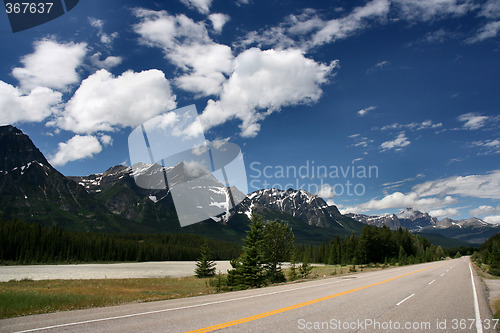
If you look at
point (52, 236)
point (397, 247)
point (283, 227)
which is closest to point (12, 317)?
point (283, 227)

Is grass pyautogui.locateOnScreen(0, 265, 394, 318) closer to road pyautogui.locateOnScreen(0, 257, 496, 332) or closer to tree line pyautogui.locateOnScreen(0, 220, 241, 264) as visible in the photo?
road pyautogui.locateOnScreen(0, 257, 496, 332)

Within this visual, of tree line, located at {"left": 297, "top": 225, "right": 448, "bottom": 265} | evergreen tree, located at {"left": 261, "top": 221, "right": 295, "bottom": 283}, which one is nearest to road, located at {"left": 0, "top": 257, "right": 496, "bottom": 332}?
evergreen tree, located at {"left": 261, "top": 221, "right": 295, "bottom": 283}

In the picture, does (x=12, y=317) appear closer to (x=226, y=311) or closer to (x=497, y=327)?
(x=226, y=311)

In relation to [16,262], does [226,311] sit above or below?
above

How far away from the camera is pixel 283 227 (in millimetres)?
43281

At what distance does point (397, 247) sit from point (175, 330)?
113m

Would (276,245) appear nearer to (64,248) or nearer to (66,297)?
(66,297)

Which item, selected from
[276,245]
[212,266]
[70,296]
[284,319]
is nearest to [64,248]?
[212,266]

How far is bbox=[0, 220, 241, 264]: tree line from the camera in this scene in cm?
11131

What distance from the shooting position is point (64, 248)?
127m

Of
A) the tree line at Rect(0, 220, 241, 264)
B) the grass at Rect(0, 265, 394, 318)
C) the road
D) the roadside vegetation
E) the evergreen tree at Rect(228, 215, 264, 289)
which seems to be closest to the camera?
the road

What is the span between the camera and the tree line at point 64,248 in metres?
111

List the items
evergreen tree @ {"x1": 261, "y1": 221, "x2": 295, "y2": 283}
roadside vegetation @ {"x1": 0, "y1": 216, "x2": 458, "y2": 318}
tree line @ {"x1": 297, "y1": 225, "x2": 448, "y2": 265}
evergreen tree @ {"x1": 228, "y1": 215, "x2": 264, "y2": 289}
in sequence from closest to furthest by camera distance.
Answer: roadside vegetation @ {"x1": 0, "y1": 216, "x2": 458, "y2": 318} < evergreen tree @ {"x1": 228, "y1": 215, "x2": 264, "y2": 289} < evergreen tree @ {"x1": 261, "y1": 221, "x2": 295, "y2": 283} < tree line @ {"x1": 297, "y1": 225, "x2": 448, "y2": 265}

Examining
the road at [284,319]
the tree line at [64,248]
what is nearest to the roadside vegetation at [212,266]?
the tree line at [64,248]
